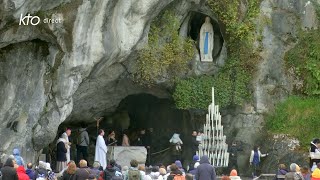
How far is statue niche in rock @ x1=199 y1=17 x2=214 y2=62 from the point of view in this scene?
35.7 metres

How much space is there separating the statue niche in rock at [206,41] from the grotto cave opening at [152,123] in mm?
2427

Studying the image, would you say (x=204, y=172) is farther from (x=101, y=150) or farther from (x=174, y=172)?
(x=101, y=150)

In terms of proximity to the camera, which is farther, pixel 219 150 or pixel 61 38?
pixel 219 150

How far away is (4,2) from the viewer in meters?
26.2

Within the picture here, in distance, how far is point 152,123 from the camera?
39.2m

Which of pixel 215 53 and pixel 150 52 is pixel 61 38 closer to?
pixel 150 52

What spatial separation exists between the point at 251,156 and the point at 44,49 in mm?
8053

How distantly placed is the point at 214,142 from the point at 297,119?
2820 mm

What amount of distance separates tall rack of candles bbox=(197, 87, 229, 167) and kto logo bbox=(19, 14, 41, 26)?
332 inches

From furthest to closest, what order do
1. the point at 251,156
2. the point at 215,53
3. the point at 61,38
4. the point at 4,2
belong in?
1. the point at 215,53
2. the point at 251,156
3. the point at 61,38
4. the point at 4,2

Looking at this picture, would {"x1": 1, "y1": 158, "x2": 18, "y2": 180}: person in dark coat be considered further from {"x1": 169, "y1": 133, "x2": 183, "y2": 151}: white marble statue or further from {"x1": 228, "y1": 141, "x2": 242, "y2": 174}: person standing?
{"x1": 169, "y1": 133, "x2": 183, "y2": 151}: white marble statue

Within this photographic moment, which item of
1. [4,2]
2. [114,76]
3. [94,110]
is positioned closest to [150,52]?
[114,76]

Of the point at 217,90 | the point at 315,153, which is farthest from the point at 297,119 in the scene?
the point at 315,153

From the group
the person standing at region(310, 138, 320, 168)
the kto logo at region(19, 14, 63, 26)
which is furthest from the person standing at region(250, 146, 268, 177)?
the kto logo at region(19, 14, 63, 26)
